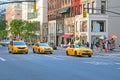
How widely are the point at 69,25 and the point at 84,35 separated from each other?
43.1 ft

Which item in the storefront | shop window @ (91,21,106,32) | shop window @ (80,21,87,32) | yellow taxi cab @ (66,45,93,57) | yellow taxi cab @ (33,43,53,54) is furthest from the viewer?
the storefront

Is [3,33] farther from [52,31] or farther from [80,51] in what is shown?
[80,51]

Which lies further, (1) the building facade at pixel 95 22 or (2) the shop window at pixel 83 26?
(2) the shop window at pixel 83 26

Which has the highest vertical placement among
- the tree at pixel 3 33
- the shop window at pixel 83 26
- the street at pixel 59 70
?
the shop window at pixel 83 26

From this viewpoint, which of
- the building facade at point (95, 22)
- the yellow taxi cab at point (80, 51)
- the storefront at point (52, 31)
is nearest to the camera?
the yellow taxi cab at point (80, 51)

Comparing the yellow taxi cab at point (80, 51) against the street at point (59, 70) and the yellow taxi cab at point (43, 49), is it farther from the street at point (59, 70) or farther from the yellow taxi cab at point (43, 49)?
the street at point (59, 70)

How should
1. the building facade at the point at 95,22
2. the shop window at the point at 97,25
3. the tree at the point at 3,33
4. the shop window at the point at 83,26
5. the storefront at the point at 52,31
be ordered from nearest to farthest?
the building facade at the point at 95,22
the shop window at the point at 97,25
the shop window at the point at 83,26
the storefront at the point at 52,31
the tree at the point at 3,33

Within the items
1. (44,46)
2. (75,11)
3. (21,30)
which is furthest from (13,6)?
(44,46)

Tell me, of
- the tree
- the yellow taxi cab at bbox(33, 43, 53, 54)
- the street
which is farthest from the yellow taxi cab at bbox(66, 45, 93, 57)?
the tree

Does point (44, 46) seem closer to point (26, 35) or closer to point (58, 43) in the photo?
point (58, 43)

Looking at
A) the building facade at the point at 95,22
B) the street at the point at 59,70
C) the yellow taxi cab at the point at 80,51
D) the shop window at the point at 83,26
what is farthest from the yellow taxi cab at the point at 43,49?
the shop window at the point at 83,26

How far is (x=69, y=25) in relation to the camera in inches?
3620

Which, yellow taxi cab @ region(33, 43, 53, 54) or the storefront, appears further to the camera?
the storefront

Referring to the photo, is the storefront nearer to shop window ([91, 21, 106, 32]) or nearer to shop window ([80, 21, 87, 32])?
shop window ([80, 21, 87, 32])
